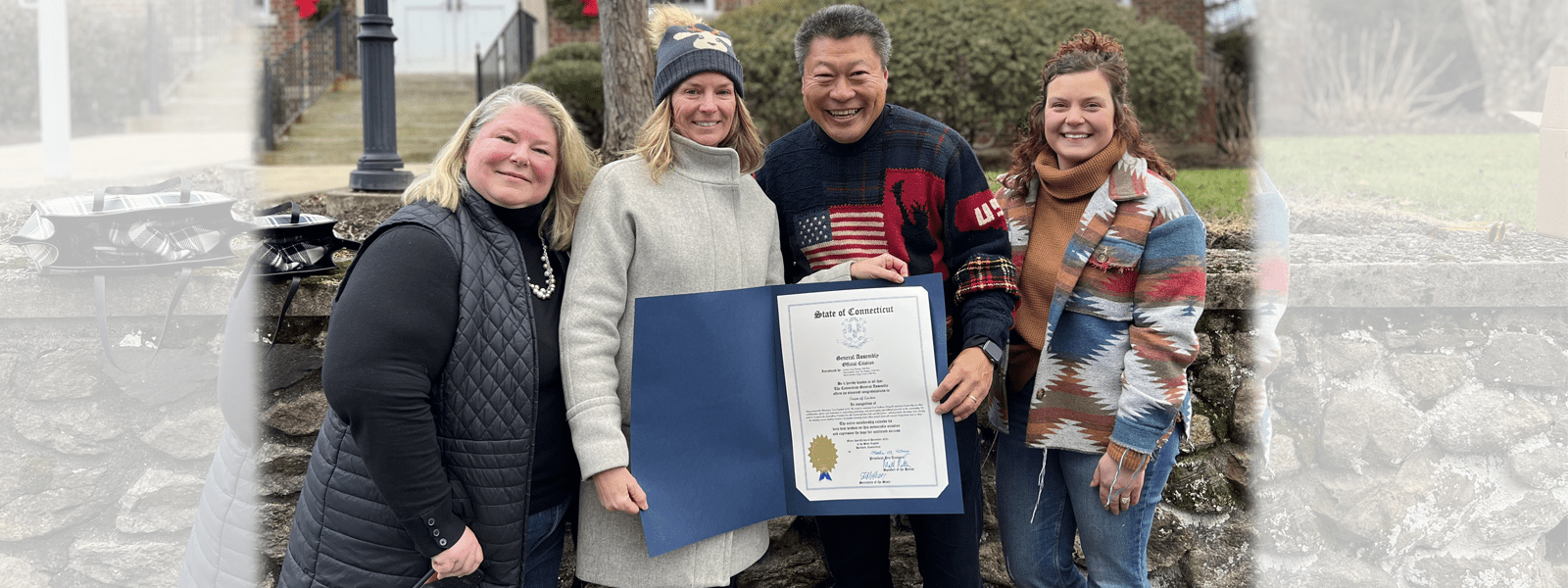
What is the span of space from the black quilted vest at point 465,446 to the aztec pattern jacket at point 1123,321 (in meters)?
1.23

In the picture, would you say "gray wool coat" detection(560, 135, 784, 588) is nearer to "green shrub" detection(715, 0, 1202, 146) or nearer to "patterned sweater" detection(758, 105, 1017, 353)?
"patterned sweater" detection(758, 105, 1017, 353)

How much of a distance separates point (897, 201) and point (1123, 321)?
0.61 meters

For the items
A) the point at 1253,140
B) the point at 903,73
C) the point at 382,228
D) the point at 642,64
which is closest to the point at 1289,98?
the point at 1253,140

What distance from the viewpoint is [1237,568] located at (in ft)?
9.80

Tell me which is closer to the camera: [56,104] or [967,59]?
[56,104]

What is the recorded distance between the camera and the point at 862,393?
2.08 metres

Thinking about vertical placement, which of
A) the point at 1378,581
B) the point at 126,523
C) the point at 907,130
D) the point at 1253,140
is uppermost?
the point at 1253,140

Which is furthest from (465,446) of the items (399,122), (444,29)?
(444,29)

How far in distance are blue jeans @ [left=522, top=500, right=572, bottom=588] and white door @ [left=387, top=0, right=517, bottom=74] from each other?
13.6m

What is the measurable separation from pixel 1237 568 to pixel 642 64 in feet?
11.0

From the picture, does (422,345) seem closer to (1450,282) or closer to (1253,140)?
(1450,282)

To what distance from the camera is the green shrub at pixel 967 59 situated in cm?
787

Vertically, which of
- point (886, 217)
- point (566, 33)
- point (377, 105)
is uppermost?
point (566, 33)

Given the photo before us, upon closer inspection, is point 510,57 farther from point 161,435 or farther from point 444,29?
point 161,435
